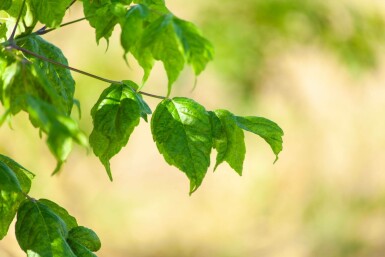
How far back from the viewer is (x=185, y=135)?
1.35 metres

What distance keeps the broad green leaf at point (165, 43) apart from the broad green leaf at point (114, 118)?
142 millimetres

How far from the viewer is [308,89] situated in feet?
21.6

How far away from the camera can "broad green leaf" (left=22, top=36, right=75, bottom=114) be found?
1423mm

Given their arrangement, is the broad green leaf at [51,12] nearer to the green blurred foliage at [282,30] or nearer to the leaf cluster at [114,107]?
the leaf cluster at [114,107]

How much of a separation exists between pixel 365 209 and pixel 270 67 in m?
1.50

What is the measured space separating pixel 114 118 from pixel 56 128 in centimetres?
34

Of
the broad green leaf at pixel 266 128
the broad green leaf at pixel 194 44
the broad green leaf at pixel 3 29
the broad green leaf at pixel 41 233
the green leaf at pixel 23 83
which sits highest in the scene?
the broad green leaf at pixel 3 29

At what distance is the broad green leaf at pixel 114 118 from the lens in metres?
1.35

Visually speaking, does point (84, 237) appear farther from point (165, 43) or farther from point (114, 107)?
point (165, 43)

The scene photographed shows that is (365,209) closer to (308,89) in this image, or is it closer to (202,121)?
(308,89)

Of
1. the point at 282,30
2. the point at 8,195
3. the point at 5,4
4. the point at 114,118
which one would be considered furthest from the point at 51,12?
the point at 282,30

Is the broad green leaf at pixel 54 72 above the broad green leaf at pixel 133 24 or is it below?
above

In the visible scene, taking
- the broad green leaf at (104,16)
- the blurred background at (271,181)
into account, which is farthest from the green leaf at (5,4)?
the blurred background at (271,181)

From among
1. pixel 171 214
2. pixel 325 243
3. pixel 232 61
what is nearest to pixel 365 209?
pixel 325 243
